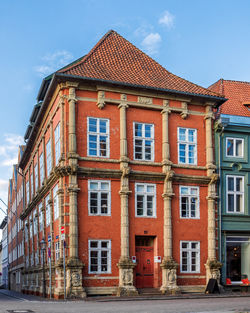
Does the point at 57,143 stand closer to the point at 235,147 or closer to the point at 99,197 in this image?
the point at 99,197

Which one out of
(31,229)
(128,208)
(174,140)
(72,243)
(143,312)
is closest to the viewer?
(143,312)

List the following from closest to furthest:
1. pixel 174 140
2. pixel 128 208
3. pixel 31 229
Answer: pixel 128 208
pixel 174 140
pixel 31 229

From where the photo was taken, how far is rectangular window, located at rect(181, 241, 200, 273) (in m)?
30.7

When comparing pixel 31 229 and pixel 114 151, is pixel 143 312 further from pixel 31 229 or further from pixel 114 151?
pixel 31 229

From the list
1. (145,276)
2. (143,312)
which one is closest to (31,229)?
(145,276)

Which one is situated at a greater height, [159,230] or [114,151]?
[114,151]

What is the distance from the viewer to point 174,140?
31.8 metres

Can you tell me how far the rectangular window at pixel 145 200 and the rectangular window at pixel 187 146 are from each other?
2.63 m

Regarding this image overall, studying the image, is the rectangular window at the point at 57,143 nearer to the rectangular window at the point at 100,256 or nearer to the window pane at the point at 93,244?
the window pane at the point at 93,244

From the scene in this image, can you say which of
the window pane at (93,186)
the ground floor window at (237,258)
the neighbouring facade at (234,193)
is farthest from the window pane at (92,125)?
the ground floor window at (237,258)

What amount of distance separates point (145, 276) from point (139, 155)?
662cm

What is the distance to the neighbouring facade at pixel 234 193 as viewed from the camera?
3256cm

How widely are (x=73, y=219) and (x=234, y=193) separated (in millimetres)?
10529

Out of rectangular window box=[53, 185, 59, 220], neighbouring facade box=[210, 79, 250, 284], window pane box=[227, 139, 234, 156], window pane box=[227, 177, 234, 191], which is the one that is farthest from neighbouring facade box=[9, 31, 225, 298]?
window pane box=[227, 139, 234, 156]
